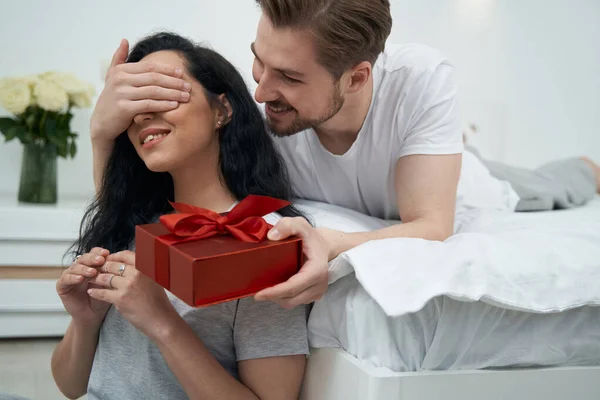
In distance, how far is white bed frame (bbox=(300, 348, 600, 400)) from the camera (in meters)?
0.93

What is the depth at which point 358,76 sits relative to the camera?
1.47 meters

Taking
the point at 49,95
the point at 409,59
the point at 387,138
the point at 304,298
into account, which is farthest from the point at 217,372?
the point at 49,95

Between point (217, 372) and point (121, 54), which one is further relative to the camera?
point (121, 54)

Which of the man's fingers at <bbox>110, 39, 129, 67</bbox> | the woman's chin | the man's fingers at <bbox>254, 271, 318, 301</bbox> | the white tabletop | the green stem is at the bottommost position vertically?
the white tabletop

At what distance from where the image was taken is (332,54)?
1.38 meters

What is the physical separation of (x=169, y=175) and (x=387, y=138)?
21.3 inches

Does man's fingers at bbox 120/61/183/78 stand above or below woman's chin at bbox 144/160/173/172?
above

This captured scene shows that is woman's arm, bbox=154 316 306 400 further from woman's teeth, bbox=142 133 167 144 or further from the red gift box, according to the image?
woman's teeth, bbox=142 133 167 144

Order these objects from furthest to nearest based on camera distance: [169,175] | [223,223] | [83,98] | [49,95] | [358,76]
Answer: [83,98], [49,95], [358,76], [169,175], [223,223]

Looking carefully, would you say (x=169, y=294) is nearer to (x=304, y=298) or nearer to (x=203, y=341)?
(x=203, y=341)

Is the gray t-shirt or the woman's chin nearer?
the gray t-shirt

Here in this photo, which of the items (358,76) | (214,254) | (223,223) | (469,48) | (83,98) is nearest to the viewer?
(214,254)

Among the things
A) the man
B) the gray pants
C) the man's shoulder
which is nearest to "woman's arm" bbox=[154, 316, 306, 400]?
the man

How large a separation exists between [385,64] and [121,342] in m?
0.91
